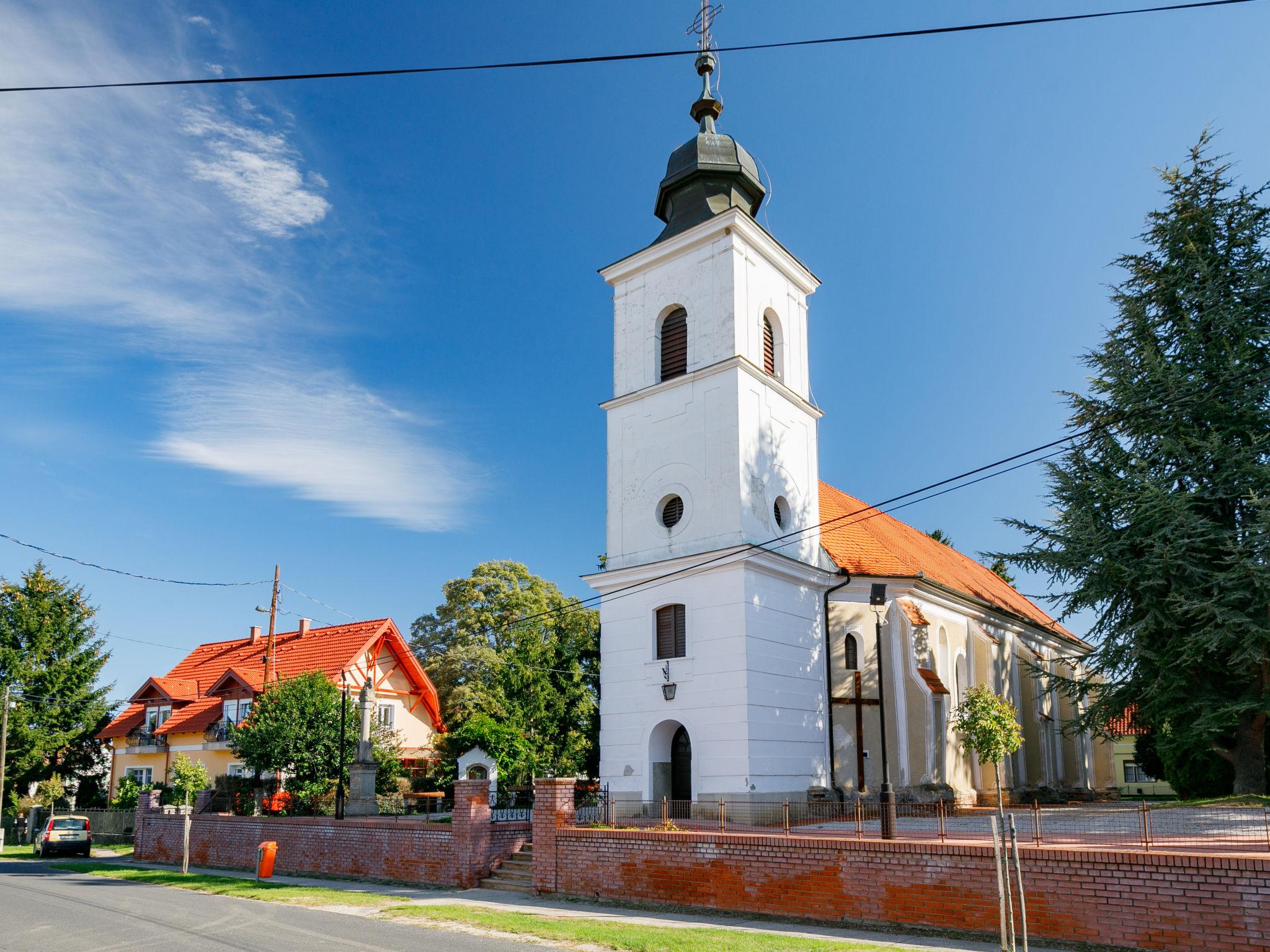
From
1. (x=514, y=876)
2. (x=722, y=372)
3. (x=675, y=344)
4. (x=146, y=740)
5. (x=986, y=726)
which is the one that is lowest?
(x=514, y=876)

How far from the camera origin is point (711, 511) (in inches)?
865

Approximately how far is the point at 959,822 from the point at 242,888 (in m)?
14.5

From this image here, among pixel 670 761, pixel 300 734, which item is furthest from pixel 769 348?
pixel 300 734

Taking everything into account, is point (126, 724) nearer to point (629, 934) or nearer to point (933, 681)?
point (933, 681)

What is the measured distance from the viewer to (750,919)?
13.2 meters

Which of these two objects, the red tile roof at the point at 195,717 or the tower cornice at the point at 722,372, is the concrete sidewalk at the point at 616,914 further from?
the red tile roof at the point at 195,717

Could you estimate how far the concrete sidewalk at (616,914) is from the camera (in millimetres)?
11195

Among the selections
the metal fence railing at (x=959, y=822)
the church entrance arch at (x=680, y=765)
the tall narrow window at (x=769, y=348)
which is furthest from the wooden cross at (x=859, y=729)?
the tall narrow window at (x=769, y=348)

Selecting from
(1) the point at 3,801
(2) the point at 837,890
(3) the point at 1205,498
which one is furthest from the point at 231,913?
(1) the point at 3,801

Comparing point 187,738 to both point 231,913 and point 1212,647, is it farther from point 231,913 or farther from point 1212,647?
point 1212,647

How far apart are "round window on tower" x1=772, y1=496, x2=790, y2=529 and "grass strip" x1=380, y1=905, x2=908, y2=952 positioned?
11.8 m

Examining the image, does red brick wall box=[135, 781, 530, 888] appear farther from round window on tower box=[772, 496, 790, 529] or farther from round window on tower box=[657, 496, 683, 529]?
round window on tower box=[772, 496, 790, 529]

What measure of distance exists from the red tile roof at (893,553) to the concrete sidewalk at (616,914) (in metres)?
9.44

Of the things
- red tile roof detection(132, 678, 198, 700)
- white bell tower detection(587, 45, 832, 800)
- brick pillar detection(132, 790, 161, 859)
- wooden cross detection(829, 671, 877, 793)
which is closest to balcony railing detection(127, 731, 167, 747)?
red tile roof detection(132, 678, 198, 700)
